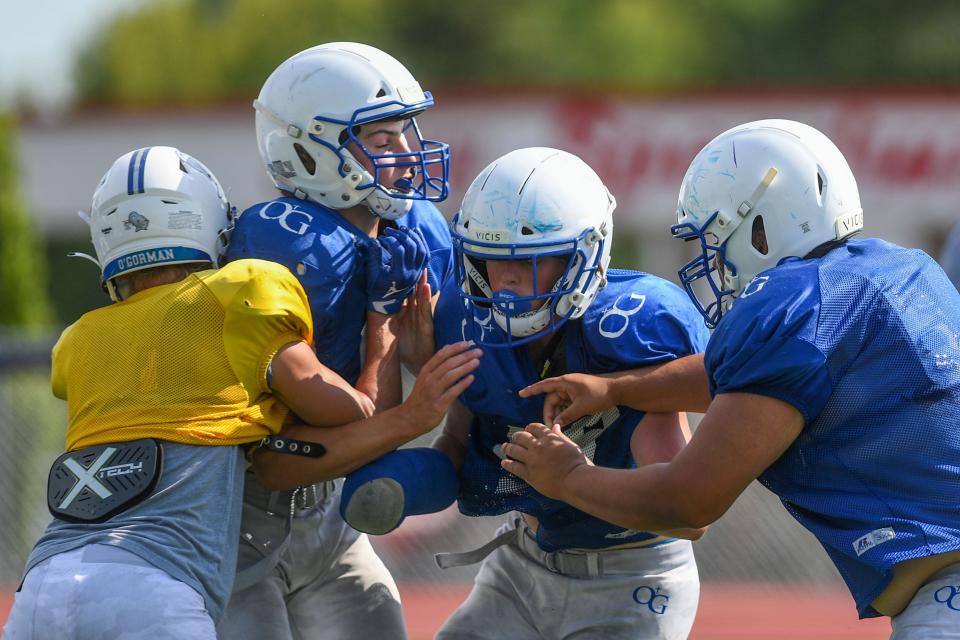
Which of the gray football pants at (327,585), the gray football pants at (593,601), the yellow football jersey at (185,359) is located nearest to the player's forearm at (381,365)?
the yellow football jersey at (185,359)

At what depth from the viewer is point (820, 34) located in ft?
111

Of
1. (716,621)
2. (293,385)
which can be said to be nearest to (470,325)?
(293,385)

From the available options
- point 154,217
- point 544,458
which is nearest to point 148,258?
point 154,217

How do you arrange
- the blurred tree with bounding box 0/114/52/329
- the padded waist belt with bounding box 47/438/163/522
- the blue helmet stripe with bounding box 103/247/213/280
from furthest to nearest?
the blurred tree with bounding box 0/114/52/329 < the blue helmet stripe with bounding box 103/247/213/280 < the padded waist belt with bounding box 47/438/163/522

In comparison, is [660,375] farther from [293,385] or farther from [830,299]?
[293,385]

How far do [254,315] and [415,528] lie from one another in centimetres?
509

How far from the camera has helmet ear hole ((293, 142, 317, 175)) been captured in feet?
13.3

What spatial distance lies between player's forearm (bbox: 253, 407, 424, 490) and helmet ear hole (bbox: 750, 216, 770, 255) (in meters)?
0.98

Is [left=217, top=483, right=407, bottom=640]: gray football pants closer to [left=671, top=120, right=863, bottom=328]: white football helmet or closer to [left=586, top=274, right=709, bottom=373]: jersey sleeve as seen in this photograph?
[left=586, top=274, right=709, bottom=373]: jersey sleeve

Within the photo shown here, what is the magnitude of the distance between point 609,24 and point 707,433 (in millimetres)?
32692

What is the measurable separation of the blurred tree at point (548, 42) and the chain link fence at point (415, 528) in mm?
23888

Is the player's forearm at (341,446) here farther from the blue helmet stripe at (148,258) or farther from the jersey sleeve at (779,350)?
the jersey sleeve at (779,350)

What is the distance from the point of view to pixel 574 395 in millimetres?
3557

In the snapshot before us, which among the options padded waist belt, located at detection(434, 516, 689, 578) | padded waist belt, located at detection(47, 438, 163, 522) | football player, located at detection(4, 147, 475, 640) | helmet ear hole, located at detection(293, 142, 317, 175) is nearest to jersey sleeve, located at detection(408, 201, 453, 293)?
helmet ear hole, located at detection(293, 142, 317, 175)
